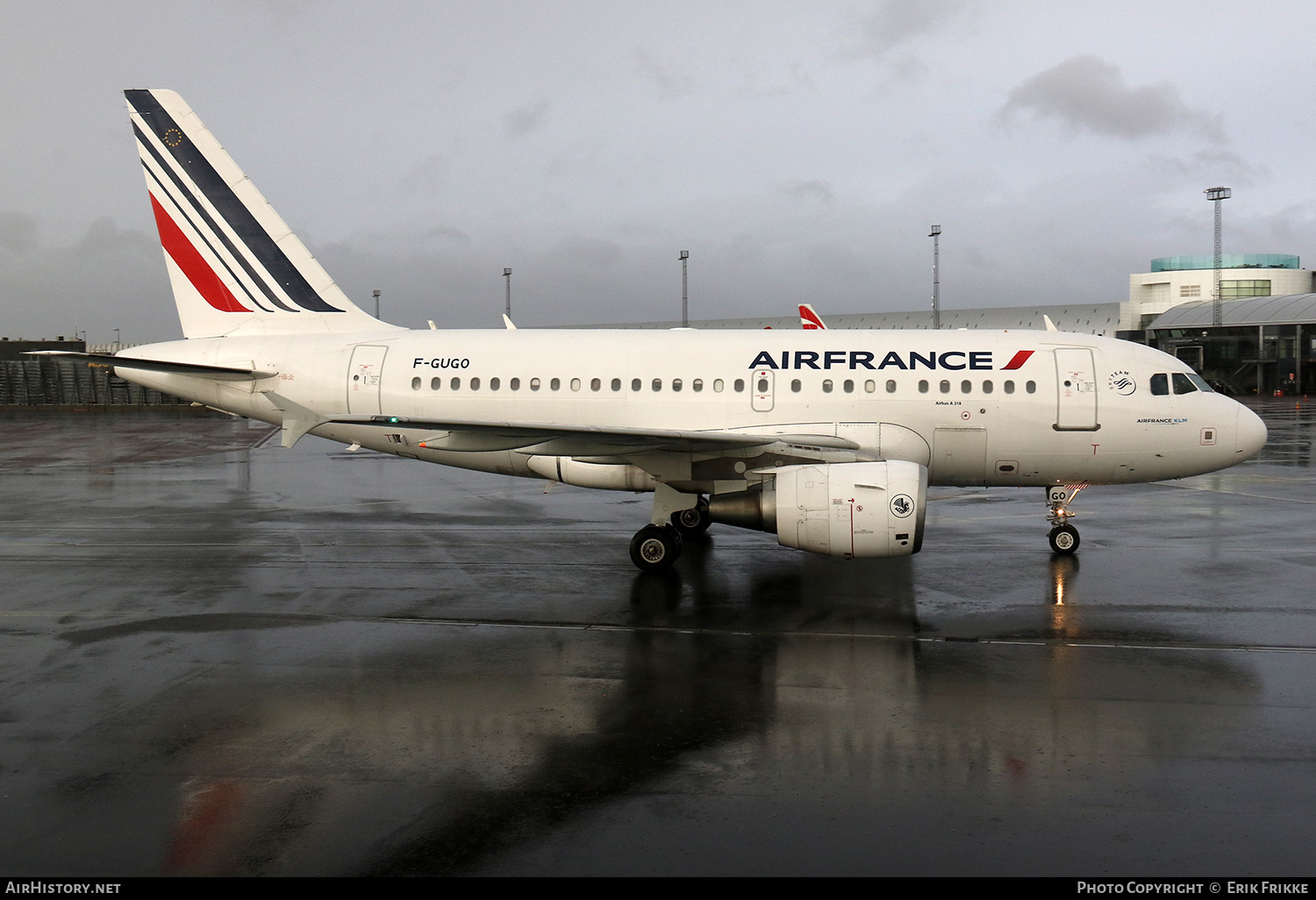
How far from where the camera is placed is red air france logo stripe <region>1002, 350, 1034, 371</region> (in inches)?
642

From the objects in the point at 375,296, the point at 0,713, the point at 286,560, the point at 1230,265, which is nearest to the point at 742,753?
the point at 0,713

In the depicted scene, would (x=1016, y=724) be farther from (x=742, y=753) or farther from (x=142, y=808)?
(x=142, y=808)

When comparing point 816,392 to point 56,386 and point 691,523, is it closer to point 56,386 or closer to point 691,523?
point 691,523

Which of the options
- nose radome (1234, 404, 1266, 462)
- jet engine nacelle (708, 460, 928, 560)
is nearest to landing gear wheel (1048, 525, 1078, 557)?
nose radome (1234, 404, 1266, 462)

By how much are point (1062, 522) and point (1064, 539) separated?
0.33 metres

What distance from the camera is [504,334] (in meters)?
18.0

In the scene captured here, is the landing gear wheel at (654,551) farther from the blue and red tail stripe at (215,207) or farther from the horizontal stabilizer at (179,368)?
the blue and red tail stripe at (215,207)

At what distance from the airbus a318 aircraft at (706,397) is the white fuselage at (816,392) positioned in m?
0.03

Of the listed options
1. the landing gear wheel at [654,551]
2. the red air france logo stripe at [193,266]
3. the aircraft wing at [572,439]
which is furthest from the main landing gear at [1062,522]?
the red air france logo stripe at [193,266]

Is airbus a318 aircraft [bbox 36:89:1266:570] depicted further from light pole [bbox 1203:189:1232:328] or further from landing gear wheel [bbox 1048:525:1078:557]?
light pole [bbox 1203:189:1232:328]

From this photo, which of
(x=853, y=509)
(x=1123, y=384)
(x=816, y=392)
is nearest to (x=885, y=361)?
(x=816, y=392)

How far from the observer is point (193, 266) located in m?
18.8

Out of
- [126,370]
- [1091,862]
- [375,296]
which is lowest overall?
[1091,862]
